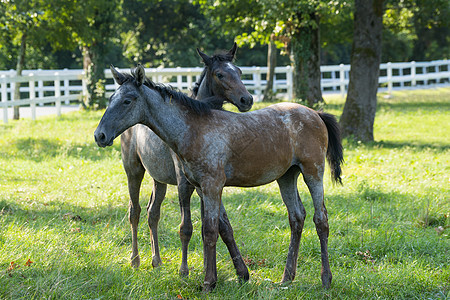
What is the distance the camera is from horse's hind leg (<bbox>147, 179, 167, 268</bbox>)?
5331 mm

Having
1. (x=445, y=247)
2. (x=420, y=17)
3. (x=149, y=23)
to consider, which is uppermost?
(x=149, y=23)

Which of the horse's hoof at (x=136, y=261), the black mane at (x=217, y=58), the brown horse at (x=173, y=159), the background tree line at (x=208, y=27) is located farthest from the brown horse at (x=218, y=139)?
the background tree line at (x=208, y=27)

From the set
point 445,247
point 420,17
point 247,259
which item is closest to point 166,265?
point 247,259

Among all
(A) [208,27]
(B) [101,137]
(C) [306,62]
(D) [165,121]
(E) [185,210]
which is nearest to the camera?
(B) [101,137]

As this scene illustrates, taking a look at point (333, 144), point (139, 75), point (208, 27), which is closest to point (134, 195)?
point (139, 75)

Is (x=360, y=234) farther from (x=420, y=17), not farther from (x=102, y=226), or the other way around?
(x=420, y=17)

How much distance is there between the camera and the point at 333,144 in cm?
513

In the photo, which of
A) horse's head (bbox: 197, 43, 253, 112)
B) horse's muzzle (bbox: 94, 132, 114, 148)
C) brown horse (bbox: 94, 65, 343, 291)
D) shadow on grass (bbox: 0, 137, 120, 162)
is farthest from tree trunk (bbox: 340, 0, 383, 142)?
horse's muzzle (bbox: 94, 132, 114, 148)

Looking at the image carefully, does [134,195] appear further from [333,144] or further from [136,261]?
[333,144]

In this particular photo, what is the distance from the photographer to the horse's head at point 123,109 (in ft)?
12.8

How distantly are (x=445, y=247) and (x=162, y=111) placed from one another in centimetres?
358

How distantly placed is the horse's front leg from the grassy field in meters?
0.18

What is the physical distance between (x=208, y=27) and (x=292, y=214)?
3287 cm

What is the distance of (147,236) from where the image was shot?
241 inches
